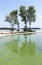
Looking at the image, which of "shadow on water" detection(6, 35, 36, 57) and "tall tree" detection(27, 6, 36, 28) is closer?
"shadow on water" detection(6, 35, 36, 57)

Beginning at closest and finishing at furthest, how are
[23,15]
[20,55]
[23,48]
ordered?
[20,55]
[23,48]
[23,15]

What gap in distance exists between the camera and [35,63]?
26.3 ft

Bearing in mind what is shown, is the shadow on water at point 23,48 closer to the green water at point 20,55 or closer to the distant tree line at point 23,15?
the green water at point 20,55

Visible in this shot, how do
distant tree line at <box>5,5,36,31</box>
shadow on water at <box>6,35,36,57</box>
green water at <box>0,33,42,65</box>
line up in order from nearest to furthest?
green water at <box>0,33,42,65</box> < shadow on water at <box>6,35,36,57</box> < distant tree line at <box>5,5,36,31</box>

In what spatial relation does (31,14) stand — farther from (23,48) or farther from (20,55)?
(20,55)

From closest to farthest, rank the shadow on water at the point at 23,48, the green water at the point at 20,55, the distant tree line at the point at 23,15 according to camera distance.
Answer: the green water at the point at 20,55
the shadow on water at the point at 23,48
the distant tree line at the point at 23,15

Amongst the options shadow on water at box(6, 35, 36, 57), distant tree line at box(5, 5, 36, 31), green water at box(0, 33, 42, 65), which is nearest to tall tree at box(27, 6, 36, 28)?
distant tree line at box(5, 5, 36, 31)

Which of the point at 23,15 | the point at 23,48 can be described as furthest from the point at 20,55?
the point at 23,15

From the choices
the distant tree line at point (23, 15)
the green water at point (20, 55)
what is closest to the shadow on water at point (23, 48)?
the green water at point (20, 55)

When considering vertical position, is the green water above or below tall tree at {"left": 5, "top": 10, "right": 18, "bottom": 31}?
below

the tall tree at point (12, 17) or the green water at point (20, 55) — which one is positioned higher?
the tall tree at point (12, 17)

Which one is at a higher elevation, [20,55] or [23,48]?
[20,55]

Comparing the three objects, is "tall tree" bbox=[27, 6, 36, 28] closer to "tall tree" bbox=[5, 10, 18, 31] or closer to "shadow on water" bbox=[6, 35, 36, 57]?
"tall tree" bbox=[5, 10, 18, 31]

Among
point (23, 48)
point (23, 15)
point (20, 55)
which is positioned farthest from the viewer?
point (23, 15)
